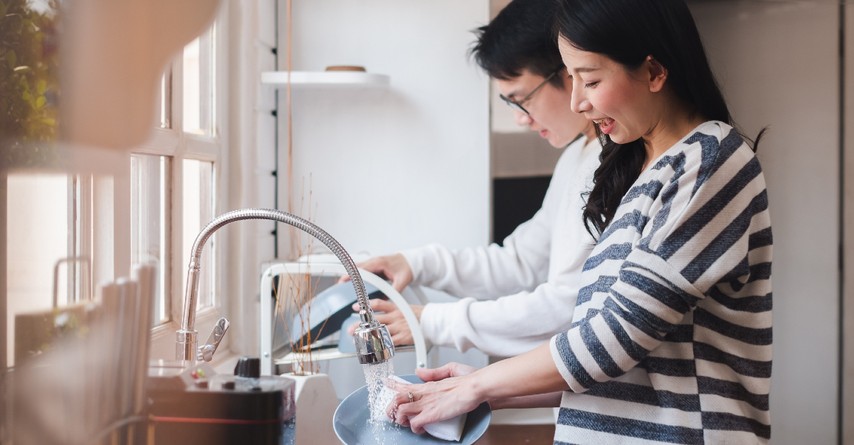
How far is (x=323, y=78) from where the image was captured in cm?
190

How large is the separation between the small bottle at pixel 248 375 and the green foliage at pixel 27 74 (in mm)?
187

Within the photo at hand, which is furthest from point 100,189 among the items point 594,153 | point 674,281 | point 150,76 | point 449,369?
point 594,153

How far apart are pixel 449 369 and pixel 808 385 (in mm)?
1632

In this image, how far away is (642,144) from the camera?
102 cm

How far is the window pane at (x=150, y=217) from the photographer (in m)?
0.29

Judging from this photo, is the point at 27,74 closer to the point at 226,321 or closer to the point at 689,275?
the point at 226,321

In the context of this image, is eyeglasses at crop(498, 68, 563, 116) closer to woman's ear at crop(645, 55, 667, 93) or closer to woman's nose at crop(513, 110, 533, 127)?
woman's nose at crop(513, 110, 533, 127)

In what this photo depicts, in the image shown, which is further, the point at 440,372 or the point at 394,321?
the point at 394,321

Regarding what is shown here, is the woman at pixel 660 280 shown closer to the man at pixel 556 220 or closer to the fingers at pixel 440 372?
the fingers at pixel 440 372

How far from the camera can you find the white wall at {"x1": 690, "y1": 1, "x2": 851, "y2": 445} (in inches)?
86.0

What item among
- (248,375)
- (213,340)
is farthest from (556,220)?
(248,375)

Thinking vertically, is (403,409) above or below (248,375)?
below

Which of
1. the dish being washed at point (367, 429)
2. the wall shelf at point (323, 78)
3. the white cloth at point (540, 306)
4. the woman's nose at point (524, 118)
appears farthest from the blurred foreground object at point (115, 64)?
the wall shelf at point (323, 78)

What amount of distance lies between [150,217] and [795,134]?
2.19 meters
